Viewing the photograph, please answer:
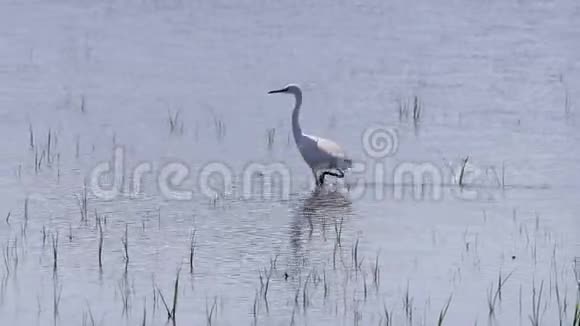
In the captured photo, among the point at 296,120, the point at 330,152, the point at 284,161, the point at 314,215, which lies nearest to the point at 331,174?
the point at 330,152

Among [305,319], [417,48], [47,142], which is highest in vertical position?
[417,48]

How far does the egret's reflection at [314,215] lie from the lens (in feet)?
31.7

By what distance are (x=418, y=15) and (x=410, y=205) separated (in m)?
10.0

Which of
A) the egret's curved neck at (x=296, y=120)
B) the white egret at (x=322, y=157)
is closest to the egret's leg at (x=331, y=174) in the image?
the white egret at (x=322, y=157)

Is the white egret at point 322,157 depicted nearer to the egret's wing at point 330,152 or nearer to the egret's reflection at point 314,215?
the egret's wing at point 330,152

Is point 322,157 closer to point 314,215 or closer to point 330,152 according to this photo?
point 330,152

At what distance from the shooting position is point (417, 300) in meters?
8.38

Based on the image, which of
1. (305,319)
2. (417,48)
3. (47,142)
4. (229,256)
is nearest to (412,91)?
(417,48)

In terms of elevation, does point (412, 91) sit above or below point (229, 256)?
above

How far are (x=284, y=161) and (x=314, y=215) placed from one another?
5.65 feet

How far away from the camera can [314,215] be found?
10641 millimetres

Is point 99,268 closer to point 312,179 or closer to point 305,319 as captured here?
point 305,319

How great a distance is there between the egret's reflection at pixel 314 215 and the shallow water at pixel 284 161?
25 mm

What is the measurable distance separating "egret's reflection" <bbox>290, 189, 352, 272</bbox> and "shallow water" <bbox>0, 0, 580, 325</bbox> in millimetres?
25
